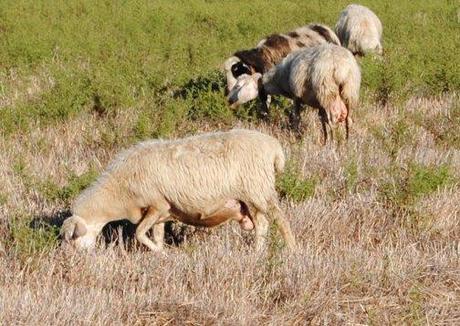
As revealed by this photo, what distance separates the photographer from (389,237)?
6.39 metres

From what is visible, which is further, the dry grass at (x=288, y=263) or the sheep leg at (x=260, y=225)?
the sheep leg at (x=260, y=225)

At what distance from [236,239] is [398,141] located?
10.5ft

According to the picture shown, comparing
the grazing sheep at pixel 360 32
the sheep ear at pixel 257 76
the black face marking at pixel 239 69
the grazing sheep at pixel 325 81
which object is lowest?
the grazing sheep at pixel 360 32

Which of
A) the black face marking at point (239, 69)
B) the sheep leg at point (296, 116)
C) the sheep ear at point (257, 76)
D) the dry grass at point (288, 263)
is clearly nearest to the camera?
the dry grass at point (288, 263)

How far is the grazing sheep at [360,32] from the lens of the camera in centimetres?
1598

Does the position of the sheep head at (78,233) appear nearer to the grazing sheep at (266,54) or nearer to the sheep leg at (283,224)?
the sheep leg at (283,224)

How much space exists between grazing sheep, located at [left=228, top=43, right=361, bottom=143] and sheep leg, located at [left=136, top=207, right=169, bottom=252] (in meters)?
3.98

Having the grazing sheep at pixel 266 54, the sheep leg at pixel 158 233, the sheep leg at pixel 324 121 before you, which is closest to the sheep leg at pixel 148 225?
the sheep leg at pixel 158 233

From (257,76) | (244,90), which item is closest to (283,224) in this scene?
(244,90)

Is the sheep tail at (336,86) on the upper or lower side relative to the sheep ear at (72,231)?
lower

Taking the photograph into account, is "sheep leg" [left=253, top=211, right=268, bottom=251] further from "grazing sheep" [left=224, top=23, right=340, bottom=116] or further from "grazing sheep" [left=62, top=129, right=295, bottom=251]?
"grazing sheep" [left=224, top=23, right=340, bottom=116]

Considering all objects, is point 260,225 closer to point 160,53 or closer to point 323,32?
point 323,32

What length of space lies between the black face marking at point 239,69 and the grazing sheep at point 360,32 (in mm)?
3763

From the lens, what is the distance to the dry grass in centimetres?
478
